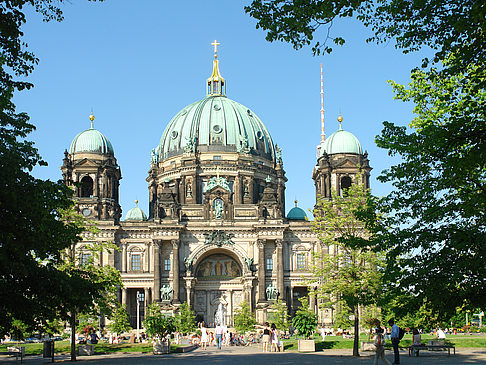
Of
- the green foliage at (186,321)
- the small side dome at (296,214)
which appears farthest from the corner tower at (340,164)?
the green foliage at (186,321)

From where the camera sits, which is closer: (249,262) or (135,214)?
(249,262)

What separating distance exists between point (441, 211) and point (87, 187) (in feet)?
227

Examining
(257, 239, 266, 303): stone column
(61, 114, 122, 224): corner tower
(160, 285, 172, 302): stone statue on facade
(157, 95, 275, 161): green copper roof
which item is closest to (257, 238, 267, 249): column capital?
(257, 239, 266, 303): stone column

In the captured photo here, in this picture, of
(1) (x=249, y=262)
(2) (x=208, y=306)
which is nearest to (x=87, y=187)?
(2) (x=208, y=306)

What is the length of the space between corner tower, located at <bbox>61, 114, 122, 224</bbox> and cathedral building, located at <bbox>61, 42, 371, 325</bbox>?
122 mm

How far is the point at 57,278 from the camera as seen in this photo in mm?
25359

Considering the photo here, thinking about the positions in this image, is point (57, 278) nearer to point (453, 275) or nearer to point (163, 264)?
point (453, 275)

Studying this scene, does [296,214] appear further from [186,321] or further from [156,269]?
[186,321]

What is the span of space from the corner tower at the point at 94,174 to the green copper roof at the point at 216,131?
11712 mm

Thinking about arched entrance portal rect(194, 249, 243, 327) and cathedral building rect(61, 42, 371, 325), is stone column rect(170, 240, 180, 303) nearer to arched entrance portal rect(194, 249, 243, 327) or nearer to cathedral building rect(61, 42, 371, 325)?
cathedral building rect(61, 42, 371, 325)

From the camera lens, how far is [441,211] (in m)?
24.5

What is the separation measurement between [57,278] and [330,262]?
22.7m

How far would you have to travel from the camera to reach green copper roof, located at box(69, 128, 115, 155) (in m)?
87.4

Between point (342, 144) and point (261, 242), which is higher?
point (342, 144)
